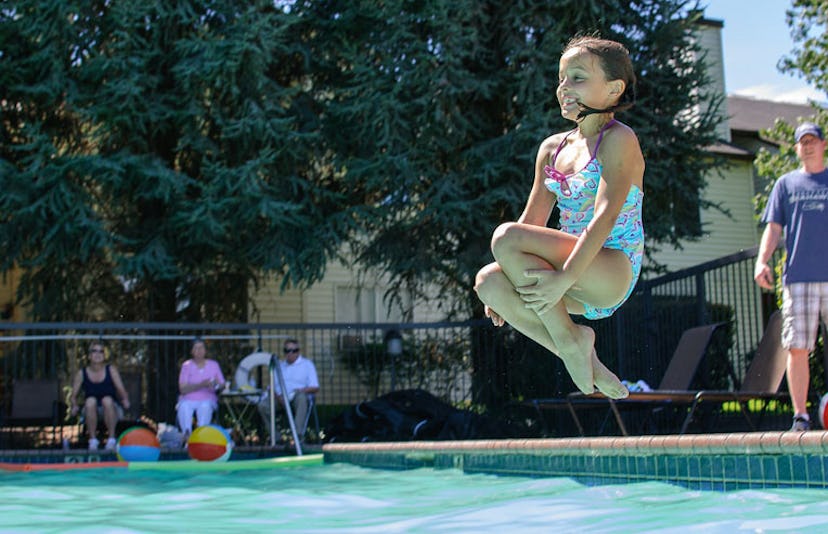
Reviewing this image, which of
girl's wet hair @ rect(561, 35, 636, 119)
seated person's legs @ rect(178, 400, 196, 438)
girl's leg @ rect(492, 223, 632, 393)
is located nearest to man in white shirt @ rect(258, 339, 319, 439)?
seated person's legs @ rect(178, 400, 196, 438)

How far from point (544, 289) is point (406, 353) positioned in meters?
9.85

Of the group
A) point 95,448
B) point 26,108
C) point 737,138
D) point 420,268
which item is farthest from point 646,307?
point 737,138

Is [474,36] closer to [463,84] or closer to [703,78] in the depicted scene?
[463,84]

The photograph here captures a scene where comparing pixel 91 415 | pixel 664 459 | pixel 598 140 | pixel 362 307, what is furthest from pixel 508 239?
pixel 362 307

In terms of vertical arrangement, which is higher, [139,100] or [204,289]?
[139,100]

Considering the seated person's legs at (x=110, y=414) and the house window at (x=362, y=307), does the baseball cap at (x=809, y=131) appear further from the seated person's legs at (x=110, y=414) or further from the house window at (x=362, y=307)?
the house window at (x=362, y=307)

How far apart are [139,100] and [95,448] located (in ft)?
16.4

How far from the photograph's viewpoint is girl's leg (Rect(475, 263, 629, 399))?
A: 358 centimetres

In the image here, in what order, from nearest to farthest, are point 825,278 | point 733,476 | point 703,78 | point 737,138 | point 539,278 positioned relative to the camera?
point 539,278 → point 733,476 → point 825,278 → point 703,78 → point 737,138

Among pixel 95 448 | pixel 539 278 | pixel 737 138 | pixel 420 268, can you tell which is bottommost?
pixel 95 448

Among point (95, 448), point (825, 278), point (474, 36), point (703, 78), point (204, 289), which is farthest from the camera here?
point (204, 289)

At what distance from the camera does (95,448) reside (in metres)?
10.8

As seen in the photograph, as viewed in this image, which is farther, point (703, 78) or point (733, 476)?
point (703, 78)

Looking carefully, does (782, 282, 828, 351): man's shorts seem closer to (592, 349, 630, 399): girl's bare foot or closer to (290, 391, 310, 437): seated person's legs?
(592, 349, 630, 399): girl's bare foot
